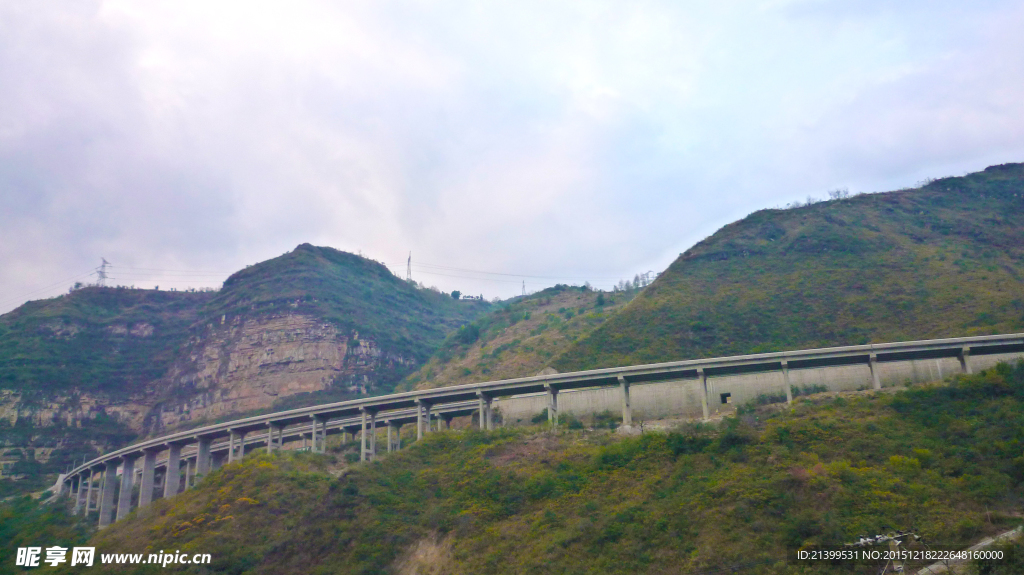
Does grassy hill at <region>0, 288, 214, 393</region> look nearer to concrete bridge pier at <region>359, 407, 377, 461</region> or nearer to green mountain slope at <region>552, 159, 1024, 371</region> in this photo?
concrete bridge pier at <region>359, 407, 377, 461</region>

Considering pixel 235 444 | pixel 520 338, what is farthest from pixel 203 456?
pixel 520 338

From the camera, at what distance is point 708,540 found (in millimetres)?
25656

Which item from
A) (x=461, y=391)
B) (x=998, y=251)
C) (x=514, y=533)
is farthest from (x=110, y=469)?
(x=998, y=251)

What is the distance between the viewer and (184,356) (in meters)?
101

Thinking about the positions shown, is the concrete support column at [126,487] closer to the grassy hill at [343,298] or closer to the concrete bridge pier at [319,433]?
the concrete bridge pier at [319,433]

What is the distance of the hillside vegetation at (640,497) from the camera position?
2495 centimetres

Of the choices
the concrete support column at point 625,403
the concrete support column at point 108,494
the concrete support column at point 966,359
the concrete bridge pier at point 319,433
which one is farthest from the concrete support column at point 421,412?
the concrete support column at point 108,494

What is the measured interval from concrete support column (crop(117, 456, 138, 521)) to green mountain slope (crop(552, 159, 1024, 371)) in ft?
137

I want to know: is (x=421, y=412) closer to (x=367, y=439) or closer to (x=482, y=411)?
(x=482, y=411)

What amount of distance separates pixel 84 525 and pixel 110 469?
7343 mm

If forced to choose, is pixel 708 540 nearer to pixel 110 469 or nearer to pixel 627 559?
pixel 627 559

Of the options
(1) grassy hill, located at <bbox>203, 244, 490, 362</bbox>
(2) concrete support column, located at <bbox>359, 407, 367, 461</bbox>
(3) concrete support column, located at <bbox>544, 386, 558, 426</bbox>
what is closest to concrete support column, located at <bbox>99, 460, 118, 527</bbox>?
(2) concrete support column, located at <bbox>359, 407, 367, 461</bbox>

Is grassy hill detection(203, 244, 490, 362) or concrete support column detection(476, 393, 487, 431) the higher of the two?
grassy hill detection(203, 244, 490, 362)

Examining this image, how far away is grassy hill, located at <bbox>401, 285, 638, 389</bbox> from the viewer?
71375 mm
